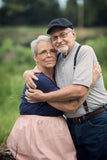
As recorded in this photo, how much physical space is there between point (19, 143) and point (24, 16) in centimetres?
2116

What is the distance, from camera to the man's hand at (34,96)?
270 centimetres

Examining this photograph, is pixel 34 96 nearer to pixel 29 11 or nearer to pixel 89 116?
pixel 89 116

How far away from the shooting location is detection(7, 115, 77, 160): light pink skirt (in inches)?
106

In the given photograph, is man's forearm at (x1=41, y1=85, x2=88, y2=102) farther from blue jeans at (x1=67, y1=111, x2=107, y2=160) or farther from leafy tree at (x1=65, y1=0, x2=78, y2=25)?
leafy tree at (x1=65, y1=0, x2=78, y2=25)

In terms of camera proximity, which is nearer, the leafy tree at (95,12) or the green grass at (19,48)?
the green grass at (19,48)

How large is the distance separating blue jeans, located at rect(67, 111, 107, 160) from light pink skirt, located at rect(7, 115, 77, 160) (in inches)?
5.5

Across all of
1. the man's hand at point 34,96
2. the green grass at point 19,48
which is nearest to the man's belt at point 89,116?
the man's hand at point 34,96

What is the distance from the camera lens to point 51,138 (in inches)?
108

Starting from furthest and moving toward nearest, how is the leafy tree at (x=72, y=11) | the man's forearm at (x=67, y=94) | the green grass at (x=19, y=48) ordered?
1. the leafy tree at (x=72, y=11)
2. the green grass at (x=19, y=48)
3. the man's forearm at (x=67, y=94)

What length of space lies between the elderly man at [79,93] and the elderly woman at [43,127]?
9 cm

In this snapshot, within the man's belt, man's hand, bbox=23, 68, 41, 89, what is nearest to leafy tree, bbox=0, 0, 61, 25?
man's hand, bbox=23, 68, 41, 89

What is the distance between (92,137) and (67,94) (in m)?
0.57

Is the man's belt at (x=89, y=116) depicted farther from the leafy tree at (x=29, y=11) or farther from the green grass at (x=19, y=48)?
the leafy tree at (x=29, y=11)

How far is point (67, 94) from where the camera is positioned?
2.63 metres
